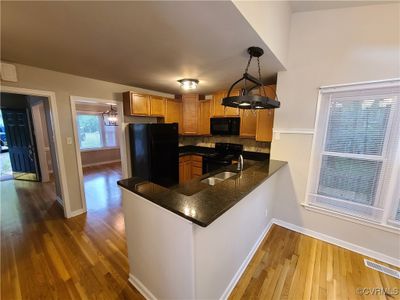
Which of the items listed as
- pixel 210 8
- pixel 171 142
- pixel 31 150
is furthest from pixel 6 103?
pixel 210 8

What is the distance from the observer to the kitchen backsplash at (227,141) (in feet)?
11.3

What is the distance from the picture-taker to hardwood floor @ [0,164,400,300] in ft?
5.32

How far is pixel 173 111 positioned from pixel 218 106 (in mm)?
1076

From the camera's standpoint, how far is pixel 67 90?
2.71 m

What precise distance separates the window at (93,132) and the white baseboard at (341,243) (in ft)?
22.2

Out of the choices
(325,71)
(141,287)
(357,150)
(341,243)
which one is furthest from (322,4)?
Result: (141,287)

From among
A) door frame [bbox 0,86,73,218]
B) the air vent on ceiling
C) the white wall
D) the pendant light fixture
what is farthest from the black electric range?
the pendant light fixture

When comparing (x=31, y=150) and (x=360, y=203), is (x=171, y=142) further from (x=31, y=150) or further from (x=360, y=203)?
(x=31, y=150)

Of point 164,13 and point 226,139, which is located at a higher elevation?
point 164,13

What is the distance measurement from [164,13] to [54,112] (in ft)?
8.25

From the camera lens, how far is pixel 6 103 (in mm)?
4141

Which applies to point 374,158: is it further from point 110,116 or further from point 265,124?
point 110,116

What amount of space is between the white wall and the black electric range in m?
1.92

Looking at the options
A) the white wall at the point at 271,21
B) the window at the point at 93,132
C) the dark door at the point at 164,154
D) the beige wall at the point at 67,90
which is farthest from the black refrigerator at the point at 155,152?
the window at the point at 93,132
